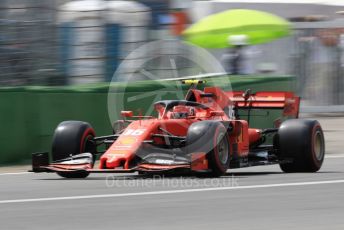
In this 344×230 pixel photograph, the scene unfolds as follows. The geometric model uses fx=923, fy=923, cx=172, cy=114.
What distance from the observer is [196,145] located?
10.9 meters

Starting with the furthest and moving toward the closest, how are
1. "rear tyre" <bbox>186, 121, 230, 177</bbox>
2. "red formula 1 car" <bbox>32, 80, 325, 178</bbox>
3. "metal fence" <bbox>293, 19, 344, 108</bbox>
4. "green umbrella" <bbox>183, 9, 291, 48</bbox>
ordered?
"metal fence" <bbox>293, 19, 344, 108</bbox>
"green umbrella" <bbox>183, 9, 291, 48</bbox>
"red formula 1 car" <bbox>32, 80, 325, 178</bbox>
"rear tyre" <bbox>186, 121, 230, 177</bbox>

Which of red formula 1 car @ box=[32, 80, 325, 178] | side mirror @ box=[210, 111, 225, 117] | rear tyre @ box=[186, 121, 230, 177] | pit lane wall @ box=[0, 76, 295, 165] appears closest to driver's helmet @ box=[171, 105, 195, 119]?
red formula 1 car @ box=[32, 80, 325, 178]

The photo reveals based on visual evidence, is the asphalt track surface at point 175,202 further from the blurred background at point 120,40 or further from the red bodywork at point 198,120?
the blurred background at point 120,40

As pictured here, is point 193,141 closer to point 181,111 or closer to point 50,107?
point 181,111

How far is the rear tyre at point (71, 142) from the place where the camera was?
1172 centimetres

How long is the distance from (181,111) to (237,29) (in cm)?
1095

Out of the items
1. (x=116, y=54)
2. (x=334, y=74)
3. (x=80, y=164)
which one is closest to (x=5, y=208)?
(x=80, y=164)

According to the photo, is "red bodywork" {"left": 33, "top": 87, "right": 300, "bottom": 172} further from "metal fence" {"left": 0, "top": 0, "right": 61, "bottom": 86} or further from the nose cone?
"metal fence" {"left": 0, "top": 0, "right": 61, "bottom": 86}

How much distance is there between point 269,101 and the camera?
13.0 meters

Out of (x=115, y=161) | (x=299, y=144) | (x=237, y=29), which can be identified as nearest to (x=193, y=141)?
(x=115, y=161)

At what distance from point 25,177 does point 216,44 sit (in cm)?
1135

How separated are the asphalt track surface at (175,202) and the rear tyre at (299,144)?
0.20 metres

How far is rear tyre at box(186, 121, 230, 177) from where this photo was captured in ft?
Answer: 35.6

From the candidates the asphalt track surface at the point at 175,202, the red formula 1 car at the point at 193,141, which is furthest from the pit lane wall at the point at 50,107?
the asphalt track surface at the point at 175,202
